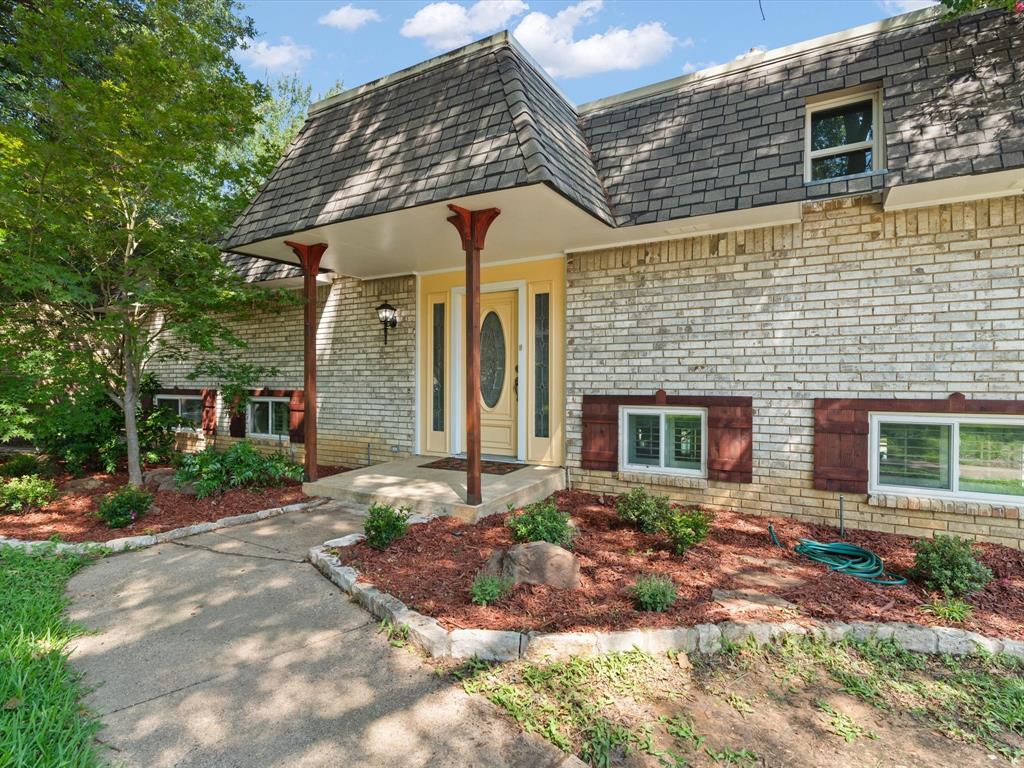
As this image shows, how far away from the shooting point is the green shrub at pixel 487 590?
3.10 metres

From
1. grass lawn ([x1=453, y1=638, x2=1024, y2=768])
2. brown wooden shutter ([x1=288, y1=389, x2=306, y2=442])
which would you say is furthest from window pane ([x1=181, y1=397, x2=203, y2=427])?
grass lawn ([x1=453, y1=638, x2=1024, y2=768])

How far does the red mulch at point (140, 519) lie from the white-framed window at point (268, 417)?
96.1 inches

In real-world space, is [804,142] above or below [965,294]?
above

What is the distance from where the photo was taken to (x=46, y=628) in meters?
2.91

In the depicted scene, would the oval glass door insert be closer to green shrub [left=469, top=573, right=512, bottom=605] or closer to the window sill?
the window sill

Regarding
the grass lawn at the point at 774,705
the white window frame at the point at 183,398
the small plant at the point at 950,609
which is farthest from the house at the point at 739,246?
the white window frame at the point at 183,398

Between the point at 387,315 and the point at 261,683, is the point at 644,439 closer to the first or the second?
the point at 387,315

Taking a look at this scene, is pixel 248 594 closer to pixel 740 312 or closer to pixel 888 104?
pixel 740 312

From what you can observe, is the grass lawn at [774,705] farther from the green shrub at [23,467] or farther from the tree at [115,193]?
the green shrub at [23,467]

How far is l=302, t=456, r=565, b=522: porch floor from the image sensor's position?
16.4ft

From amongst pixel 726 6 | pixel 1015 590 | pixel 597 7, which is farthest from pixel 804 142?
pixel 1015 590

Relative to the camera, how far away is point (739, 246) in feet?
17.3

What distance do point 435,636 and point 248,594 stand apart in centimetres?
159

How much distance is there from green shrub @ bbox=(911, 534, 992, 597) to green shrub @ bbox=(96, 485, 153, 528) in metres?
6.80
